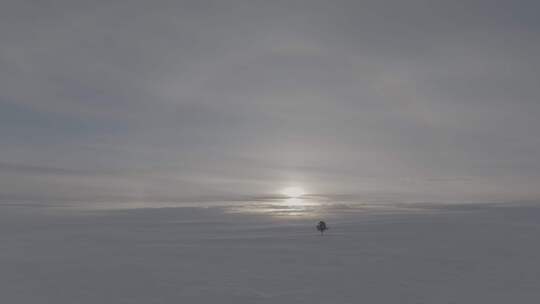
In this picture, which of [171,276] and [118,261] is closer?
[171,276]

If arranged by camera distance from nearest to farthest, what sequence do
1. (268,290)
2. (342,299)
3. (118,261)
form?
(342,299) → (268,290) → (118,261)

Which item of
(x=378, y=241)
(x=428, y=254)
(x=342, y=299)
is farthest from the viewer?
(x=378, y=241)

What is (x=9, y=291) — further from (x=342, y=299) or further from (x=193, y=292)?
(x=342, y=299)

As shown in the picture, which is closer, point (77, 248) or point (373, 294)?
point (373, 294)

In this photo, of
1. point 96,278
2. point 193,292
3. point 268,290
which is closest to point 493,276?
point 268,290

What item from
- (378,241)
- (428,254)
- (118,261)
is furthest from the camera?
(378,241)

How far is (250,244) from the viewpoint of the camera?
2825 centimetres

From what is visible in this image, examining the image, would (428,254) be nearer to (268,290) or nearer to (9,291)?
(268,290)

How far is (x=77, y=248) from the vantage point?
26.6 m

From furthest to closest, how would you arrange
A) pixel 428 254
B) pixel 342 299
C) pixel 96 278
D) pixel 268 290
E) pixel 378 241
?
pixel 378 241 → pixel 428 254 → pixel 96 278 → pixel 268 290 → pixel 342 299

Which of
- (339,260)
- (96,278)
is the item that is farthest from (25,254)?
(339,260)

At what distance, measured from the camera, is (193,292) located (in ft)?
51.8

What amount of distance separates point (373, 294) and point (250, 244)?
13801 millimetres

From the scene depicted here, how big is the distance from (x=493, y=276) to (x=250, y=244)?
15.2 meters
